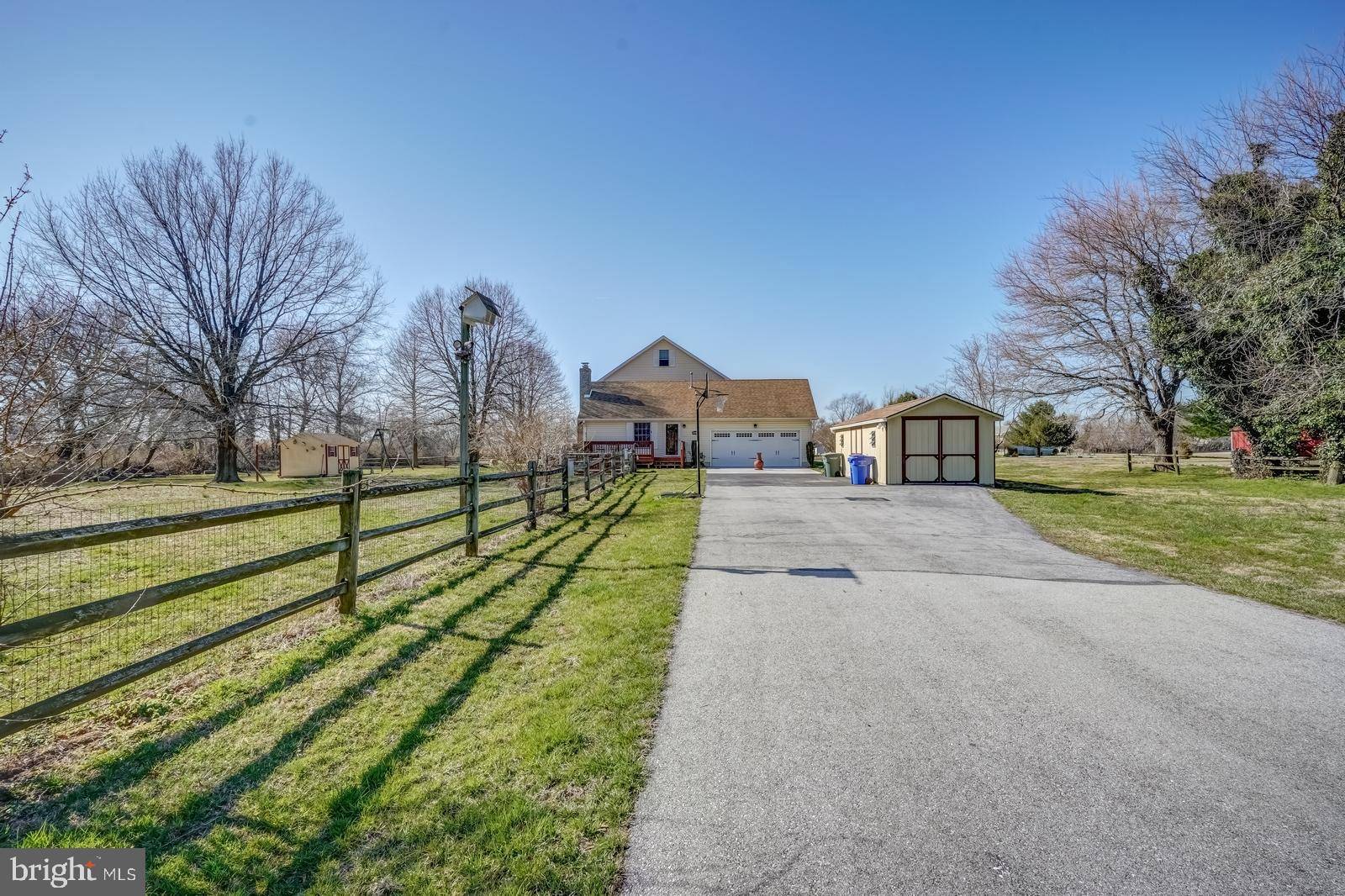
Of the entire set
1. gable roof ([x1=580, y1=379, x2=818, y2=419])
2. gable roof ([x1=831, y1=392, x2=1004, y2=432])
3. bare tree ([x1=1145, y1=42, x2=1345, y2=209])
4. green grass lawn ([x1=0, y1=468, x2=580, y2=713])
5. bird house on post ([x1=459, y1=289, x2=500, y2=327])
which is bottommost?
green grass lawn ([x1=0, y1=468, x2=580, y2=713])

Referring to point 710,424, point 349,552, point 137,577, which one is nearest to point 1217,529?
point 349,552

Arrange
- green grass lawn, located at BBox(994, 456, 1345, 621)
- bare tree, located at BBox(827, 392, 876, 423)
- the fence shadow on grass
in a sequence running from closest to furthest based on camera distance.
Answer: the fence shadow on grass, green grass lawn, located at BBox(994, 456, 1345, 621), bare tree, located at BBox(827, 392, 876, 423)

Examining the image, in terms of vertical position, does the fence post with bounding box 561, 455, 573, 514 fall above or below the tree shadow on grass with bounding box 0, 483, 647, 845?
above

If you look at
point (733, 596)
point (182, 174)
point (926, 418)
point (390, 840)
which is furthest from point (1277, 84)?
point (182, 174)

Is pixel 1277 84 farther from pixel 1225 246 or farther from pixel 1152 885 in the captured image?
pixel 1152 885

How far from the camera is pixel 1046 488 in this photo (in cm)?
1748

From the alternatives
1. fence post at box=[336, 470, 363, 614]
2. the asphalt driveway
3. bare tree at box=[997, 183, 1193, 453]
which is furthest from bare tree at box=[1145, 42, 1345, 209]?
fence post at box=[336, 470, 363, 614]

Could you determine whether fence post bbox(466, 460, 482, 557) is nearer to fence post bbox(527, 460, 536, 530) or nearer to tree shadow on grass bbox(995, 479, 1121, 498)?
fence post bbox(527, 460, 536, 530)

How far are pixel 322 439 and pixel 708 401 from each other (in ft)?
67.0

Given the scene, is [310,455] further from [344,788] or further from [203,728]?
[344,788]

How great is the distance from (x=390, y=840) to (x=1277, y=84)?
2120cm

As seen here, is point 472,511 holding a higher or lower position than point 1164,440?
lower

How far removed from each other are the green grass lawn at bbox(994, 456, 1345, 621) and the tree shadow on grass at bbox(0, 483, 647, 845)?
8.50 m

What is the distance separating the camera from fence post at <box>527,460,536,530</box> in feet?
28.7
